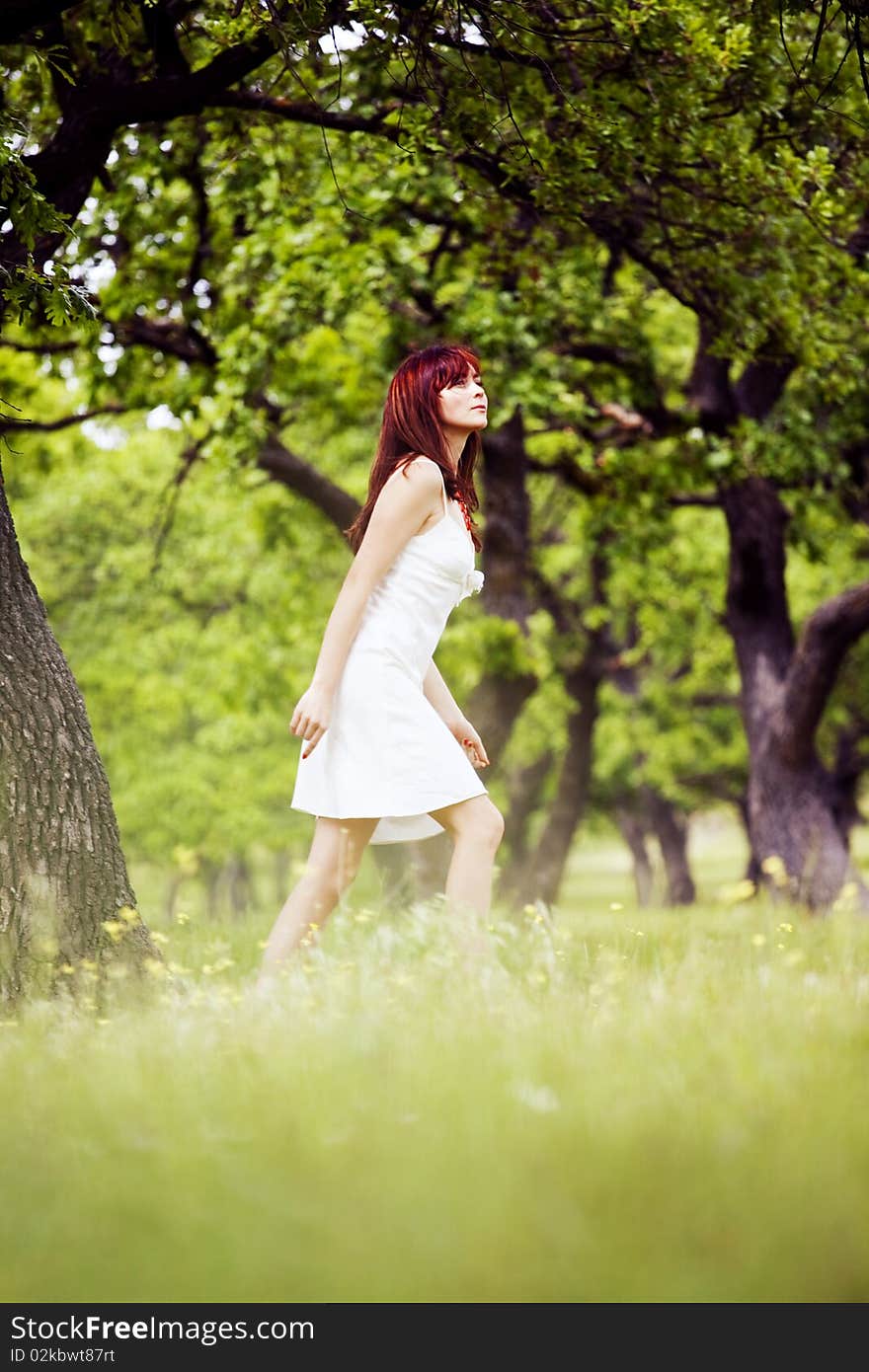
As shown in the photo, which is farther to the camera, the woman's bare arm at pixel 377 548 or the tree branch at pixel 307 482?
the tree branch at pixel 307 482

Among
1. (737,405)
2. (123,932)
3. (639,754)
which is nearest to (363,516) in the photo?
(123,932)

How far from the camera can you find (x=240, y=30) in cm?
510

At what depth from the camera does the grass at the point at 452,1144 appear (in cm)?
235

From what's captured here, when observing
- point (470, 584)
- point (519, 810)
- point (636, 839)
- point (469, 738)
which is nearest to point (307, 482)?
point (469, 738)

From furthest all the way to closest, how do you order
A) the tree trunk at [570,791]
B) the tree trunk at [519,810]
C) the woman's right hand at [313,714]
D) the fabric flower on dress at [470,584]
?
1. the tree trunk at [519,810]
2. the tree trunk at [570,791]
3. the fabric flower on dress at [470,584]
4. the woman's right hand at [313,714]

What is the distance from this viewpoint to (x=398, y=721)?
14.1 ft

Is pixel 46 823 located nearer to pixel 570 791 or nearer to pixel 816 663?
pixel 816 663

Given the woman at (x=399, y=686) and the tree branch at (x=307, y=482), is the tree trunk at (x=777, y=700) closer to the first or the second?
the tree branch at (x=307, y=482)

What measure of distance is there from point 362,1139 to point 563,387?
8404mm

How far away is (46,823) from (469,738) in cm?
162

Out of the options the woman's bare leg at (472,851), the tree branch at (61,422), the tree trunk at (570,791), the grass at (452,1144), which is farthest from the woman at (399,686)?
the tree trunk at (570,791)

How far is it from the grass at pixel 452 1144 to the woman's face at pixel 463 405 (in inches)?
78.1

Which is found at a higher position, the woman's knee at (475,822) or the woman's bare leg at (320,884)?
the woman's knee at (475,822)

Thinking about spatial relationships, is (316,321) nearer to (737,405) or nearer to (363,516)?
(737,405)
